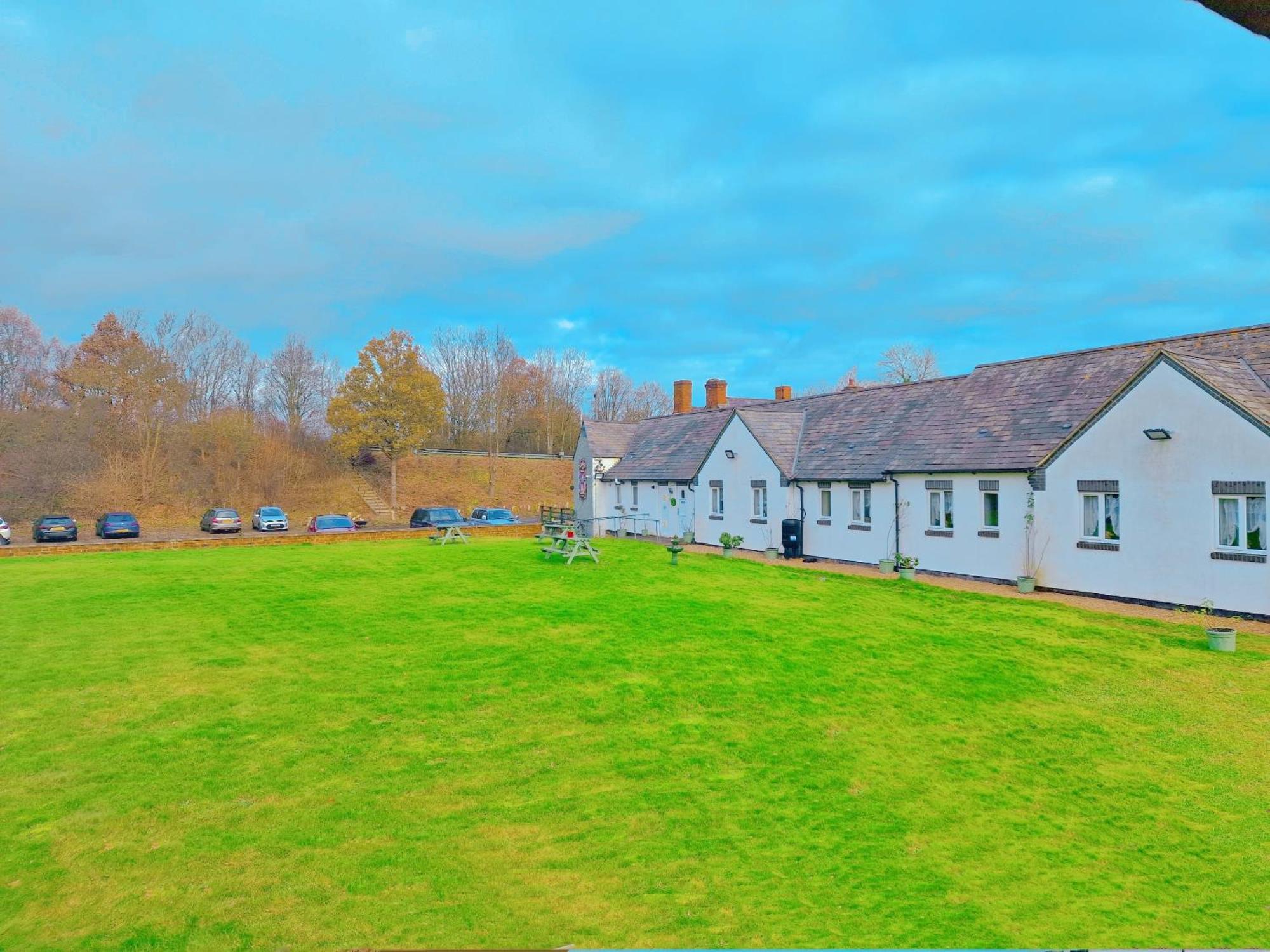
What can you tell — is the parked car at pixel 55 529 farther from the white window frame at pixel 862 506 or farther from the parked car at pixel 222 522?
the white window frame at pixel 862 506

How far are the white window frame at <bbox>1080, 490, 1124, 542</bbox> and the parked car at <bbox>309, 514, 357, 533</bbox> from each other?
34.0 meters

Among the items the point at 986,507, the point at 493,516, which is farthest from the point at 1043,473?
the point at 493,516

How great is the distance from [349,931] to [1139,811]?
7.49 m

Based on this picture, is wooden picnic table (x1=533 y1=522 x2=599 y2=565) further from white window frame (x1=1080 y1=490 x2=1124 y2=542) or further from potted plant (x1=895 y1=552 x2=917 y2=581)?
white window frame (x1=1080 y1=490 x2=1124 y2=542)

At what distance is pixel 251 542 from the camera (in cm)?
3306

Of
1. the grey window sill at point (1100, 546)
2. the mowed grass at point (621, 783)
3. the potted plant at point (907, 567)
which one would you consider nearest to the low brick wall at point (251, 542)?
the mowed grass at point (621, 783)

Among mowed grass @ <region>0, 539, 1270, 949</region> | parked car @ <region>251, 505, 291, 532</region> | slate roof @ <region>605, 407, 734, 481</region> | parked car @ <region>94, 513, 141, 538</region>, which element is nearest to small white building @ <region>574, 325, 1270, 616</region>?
slate roof @ <region>605, 407, 734, 481</region>

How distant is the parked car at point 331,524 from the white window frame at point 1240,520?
121 feet

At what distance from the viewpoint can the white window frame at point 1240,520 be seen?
16812 millimetres

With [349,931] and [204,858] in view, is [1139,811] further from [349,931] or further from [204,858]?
[204,858]

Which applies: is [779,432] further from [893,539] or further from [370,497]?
[370,497]

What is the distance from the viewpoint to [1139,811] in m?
7.73

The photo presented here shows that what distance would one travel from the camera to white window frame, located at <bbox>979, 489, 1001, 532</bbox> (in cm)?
2291

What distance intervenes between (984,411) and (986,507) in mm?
3943
